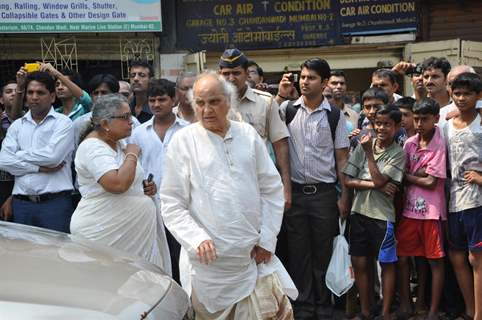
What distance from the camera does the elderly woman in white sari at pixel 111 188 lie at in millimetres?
3750

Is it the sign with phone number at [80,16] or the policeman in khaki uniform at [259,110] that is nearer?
the policeman in khaki uniform at [259,110]

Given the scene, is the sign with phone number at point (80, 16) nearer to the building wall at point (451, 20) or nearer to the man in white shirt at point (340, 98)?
the building wall at point (451, 20)

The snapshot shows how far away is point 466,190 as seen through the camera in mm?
4273

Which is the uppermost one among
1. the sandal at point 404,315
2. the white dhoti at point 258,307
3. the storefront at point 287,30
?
the storefront at point 287,30

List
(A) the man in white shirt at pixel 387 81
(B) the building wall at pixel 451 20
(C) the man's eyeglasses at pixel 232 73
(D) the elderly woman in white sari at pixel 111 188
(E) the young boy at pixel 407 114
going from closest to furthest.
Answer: (D) the elderly woman in white sari at pixel 111 188, (C) the man's eyeglasses at pixel 232 73, (E) the young boy at pixel 407 114, (A) the man in white shirt at pixel 387 81, (B) the building wall at pixel 451 20

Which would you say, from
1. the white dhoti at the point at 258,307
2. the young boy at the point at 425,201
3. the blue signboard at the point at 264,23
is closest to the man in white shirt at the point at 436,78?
the young boy at the point at 425,201

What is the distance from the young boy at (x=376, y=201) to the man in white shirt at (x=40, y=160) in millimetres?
2196

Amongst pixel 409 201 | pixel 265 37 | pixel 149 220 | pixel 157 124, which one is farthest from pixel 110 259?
pixel 265 37

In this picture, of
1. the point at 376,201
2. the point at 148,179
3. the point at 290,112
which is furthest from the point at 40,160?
the point at 376,201

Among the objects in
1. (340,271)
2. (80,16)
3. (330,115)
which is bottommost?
(340,271)

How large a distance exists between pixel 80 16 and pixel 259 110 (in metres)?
7.85

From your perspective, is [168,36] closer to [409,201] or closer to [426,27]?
[426,27]

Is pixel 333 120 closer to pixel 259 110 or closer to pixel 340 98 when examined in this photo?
pixel 259 110

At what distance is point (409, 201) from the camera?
4.54m
